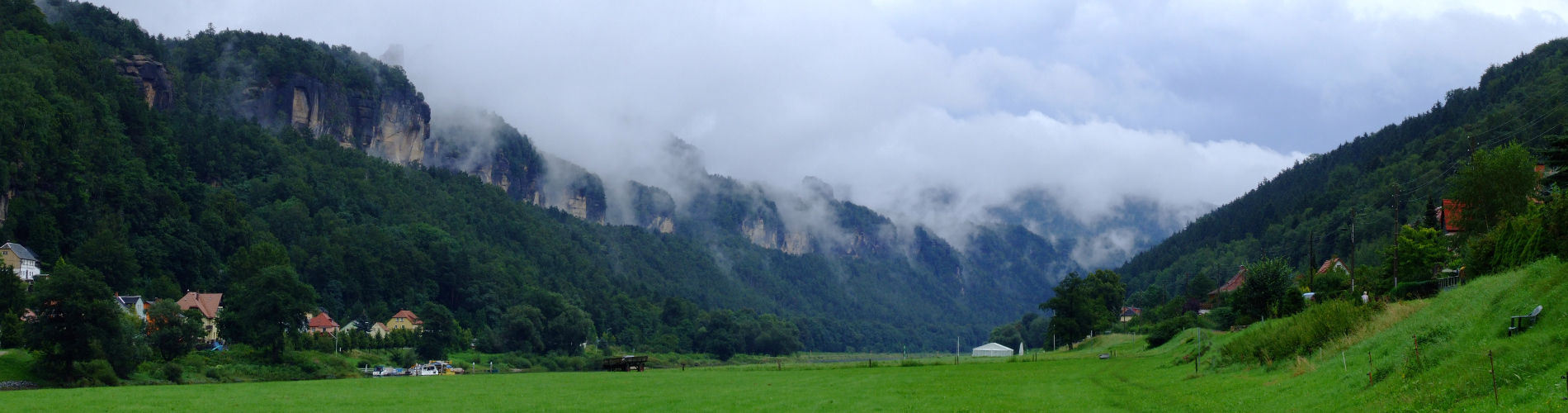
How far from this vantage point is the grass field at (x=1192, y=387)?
21.4m

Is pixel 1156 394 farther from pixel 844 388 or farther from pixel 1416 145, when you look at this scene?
pixel 1416 145

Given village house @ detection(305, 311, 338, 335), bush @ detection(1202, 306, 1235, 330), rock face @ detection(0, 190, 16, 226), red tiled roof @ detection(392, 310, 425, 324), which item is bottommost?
bush @ detection(1202, 306, 1235, 330)

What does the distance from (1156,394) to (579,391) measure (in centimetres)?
2266

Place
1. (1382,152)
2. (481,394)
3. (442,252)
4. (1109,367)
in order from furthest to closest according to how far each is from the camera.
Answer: (1382,152) < (442,252) < (1109,367) < (481,394)

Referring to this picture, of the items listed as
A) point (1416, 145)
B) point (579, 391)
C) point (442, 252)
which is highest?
point (1416, 145)

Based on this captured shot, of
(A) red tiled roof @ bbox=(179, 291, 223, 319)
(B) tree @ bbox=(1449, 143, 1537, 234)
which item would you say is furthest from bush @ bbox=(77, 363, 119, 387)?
(B) tree @ bbox=(1449, 143, 1537, 234)

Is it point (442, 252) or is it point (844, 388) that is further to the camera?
point (442, 252)

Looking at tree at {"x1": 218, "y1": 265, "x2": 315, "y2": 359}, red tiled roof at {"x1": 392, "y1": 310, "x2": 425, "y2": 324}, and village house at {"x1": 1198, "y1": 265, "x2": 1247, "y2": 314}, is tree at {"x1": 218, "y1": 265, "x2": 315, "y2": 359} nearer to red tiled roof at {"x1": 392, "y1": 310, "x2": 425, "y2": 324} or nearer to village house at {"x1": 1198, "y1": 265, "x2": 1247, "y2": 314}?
red tiled roof at {"x1": 392, "y1": 310, "x2": 425, "y2": 324}

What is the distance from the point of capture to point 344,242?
467ft

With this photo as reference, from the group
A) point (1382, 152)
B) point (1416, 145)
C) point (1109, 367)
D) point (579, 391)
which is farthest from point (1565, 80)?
point (579, 391)

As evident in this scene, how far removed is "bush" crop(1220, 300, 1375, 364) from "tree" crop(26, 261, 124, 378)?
210 ft

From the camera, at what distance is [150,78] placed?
494 feet

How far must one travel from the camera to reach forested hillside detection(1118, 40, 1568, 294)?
391ft

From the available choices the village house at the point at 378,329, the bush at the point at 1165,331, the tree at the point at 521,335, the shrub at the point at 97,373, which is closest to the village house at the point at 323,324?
the village house at the point at 378,329
